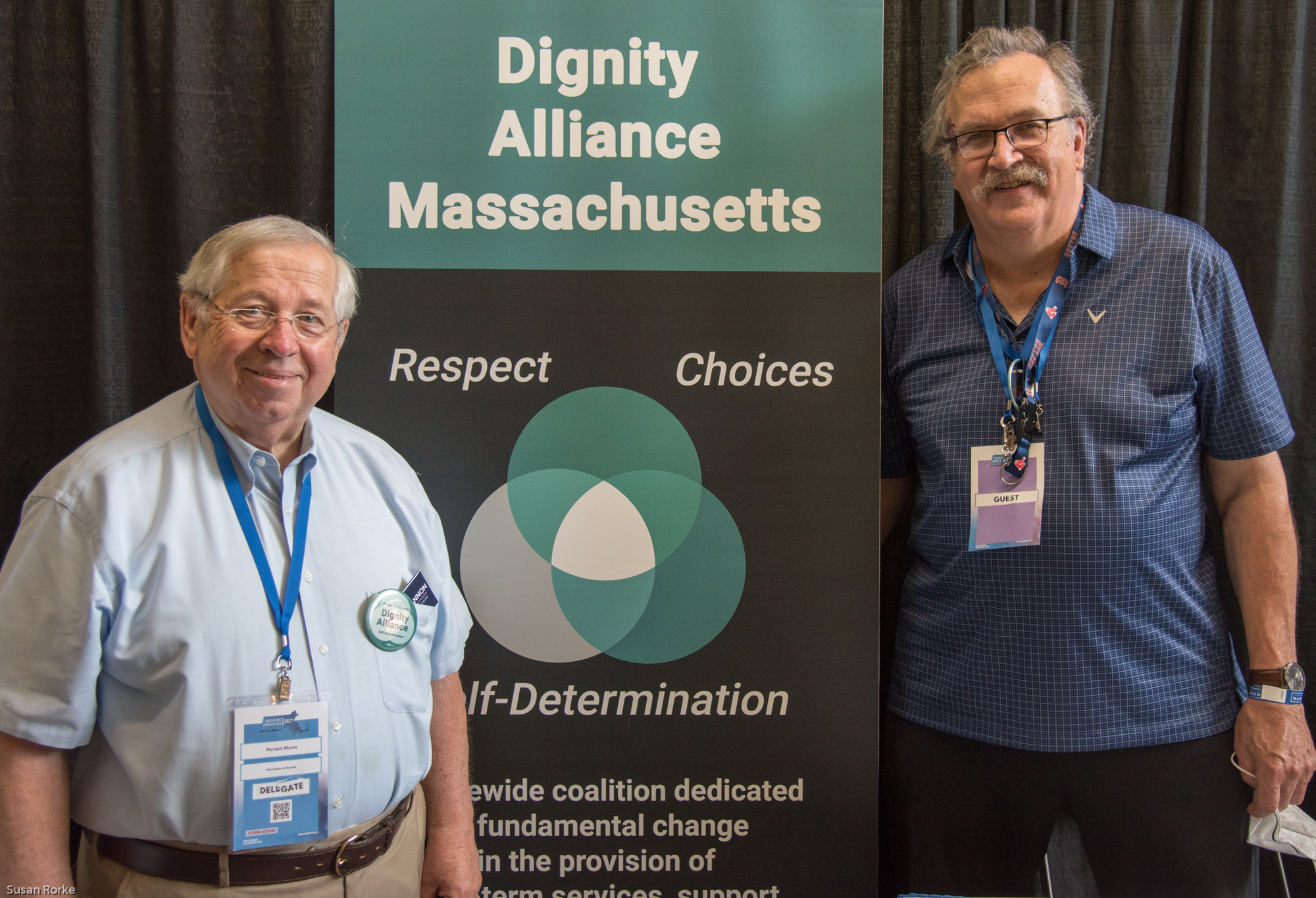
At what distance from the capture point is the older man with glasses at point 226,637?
1187 mm

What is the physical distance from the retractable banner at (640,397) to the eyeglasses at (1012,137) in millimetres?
211

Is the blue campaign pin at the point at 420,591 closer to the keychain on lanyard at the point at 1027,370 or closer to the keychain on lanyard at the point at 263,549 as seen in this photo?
the keychain on lanyard at the point at 263,549

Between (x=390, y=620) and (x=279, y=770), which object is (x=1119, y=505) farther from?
(x=279, y=770)

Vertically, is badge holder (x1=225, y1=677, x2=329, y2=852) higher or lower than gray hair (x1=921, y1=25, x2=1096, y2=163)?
lower

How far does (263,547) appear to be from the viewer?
1.31m

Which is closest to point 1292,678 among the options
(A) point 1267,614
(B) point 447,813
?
(A) point 1267,614

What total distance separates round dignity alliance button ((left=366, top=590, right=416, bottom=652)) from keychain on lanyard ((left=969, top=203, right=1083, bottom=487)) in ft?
3.93

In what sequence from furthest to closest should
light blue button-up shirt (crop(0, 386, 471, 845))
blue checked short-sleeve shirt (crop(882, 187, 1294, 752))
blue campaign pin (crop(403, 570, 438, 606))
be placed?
blue checked short-sleeve shirt (crop(882, 187, 1294, 752))
blue campaign pin (crop(403, 570, 438, 606))
light blue button-up shirt (crop(0, 386, 471, 845))

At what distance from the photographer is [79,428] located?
201 cm

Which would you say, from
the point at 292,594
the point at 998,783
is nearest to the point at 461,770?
the point at 292,594

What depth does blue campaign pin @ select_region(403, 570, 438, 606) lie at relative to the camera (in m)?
1.43

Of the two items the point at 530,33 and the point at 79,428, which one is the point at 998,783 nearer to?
the point at 530,33

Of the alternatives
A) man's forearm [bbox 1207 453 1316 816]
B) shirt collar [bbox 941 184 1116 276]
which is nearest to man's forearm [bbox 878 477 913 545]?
shirt collar [bbox 941 184 1116 276]

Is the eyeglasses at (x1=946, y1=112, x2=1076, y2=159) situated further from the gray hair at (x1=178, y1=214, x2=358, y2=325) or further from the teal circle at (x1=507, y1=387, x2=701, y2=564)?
the gray hair at (x1=178, y1=214, x2=358, y2=325)
